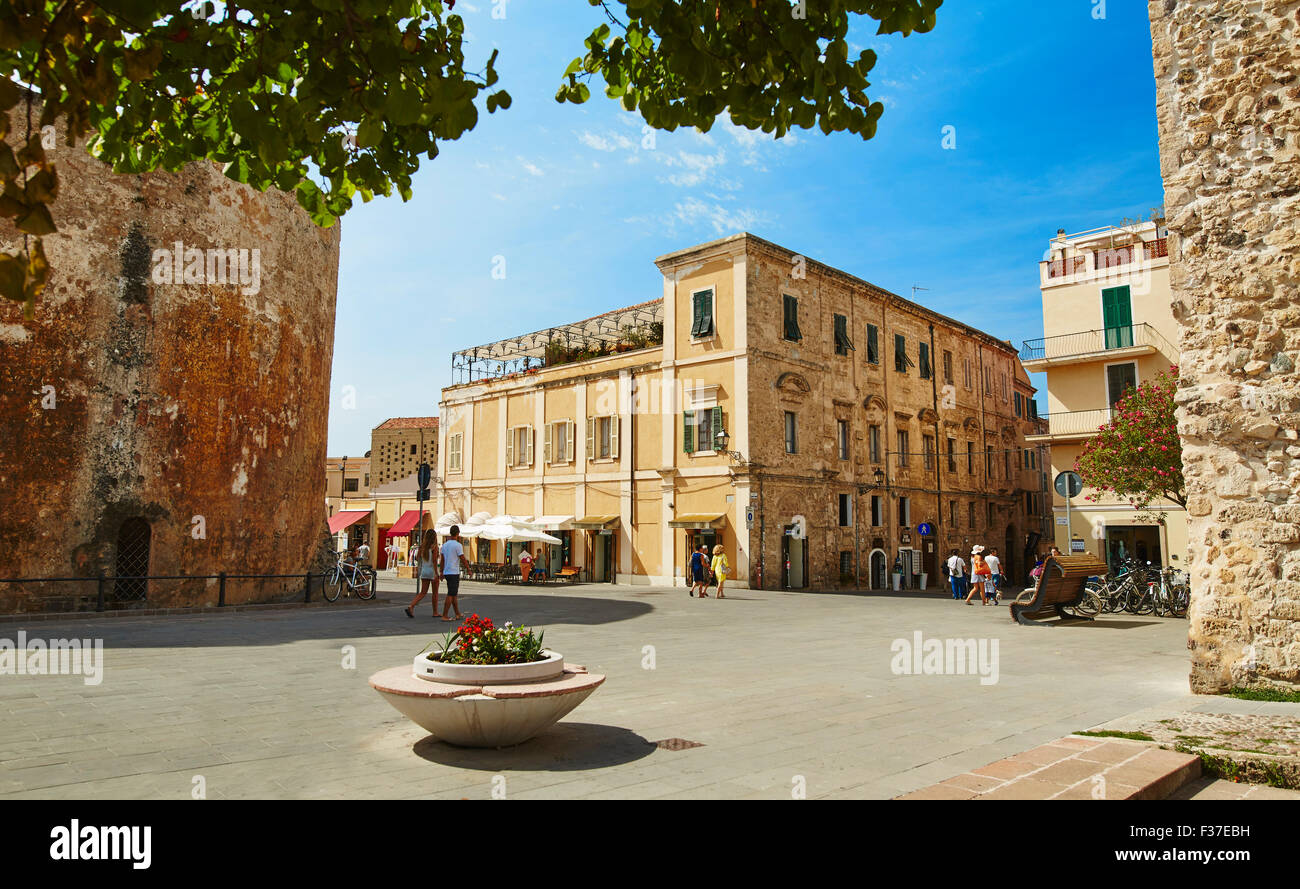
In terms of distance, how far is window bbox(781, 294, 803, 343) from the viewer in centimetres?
3017

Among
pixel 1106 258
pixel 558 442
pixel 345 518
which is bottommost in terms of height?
pixel 345 518

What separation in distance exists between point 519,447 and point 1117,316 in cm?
2367

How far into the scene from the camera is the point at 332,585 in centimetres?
1964

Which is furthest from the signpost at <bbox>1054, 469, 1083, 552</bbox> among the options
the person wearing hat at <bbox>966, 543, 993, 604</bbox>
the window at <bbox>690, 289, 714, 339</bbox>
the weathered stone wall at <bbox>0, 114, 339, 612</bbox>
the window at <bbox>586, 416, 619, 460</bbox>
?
the weathered stone wall at <bbox>0, 114, 339, 612</bbox>

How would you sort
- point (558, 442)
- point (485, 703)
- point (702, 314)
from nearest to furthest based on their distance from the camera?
point (485, 703) → point (702, 314) → point (558, 442)

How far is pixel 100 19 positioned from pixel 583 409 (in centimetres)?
3055

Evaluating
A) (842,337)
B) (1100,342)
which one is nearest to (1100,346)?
(1100,342)

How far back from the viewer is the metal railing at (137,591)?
14109mm

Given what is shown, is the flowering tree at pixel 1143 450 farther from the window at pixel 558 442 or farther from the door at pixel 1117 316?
the window at pixel 558 442

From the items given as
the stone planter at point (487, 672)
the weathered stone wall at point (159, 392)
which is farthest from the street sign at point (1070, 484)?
the stone planter at point (487, 672)

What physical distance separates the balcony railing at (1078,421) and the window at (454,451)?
25.9 metres

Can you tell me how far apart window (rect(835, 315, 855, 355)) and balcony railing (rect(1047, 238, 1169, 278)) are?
7.50 m
